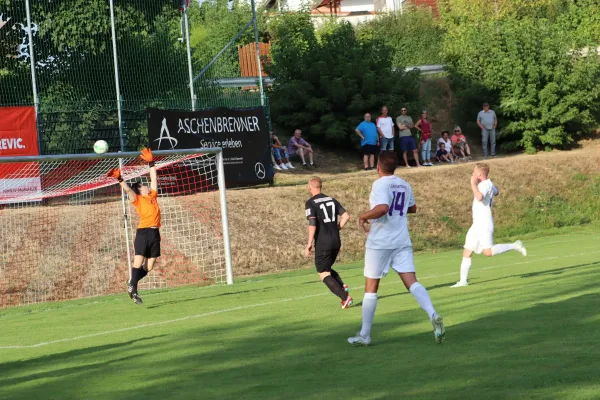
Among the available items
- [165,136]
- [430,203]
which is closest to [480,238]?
[165,136]

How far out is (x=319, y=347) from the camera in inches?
395

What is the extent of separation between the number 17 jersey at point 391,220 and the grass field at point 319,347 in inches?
38.9

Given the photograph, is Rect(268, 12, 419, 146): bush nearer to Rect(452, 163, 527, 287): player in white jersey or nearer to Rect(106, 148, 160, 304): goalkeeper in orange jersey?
Rect(106, 148, 160, 304): goalkeeper in orange jersey

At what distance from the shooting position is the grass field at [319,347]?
25.8 ft

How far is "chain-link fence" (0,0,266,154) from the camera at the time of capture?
87.1ft

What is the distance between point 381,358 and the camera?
359 inches

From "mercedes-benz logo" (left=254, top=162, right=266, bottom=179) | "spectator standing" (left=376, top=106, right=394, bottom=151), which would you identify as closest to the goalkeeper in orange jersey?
"mercedes-benz logo" (left=254, top=162, right=266, bottom=179)

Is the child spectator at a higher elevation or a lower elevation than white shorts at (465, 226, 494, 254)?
higher

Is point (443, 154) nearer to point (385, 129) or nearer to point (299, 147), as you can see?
point (385, 129)

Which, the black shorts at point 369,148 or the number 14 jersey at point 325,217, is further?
the black shorts at point 369,148

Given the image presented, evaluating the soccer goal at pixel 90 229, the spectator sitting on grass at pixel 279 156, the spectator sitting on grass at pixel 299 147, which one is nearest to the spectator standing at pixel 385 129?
the spectator sitting on grass at pixel 299 147

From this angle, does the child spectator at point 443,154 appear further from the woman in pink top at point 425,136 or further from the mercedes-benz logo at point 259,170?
the mercedes-benz logo at point 259,170

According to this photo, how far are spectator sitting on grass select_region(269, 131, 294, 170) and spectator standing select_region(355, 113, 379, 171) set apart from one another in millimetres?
2472

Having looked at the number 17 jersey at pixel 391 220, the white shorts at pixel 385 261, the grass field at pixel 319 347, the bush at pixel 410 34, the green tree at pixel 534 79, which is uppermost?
the bush at pixel 410 34
